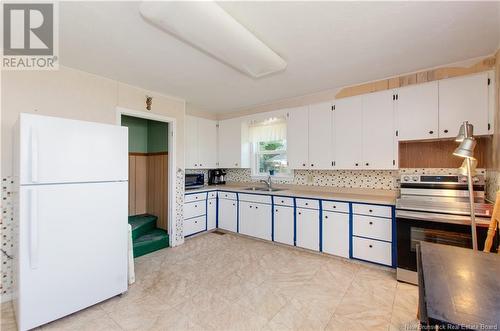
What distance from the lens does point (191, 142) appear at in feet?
13.8

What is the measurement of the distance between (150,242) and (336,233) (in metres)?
2.63

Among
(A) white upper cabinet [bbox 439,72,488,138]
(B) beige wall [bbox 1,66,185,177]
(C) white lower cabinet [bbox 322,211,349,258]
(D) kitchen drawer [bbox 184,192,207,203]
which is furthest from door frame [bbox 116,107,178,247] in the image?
(A) white upper cabinet [bbox 439,72,488,138]

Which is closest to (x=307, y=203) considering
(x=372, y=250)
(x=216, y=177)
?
(x=372, y=250)

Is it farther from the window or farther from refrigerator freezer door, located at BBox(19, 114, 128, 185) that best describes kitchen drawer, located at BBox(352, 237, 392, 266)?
refrigerator freezer door, located at BBox(19, 114, 128, 185)

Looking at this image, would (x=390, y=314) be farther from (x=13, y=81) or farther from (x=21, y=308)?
(x=13, y=81)

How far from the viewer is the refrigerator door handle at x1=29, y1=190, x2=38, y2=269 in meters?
1.69

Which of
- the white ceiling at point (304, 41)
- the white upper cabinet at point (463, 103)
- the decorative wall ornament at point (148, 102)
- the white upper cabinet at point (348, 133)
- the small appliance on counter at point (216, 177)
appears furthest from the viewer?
the small appliance on counter at point (216, 177)

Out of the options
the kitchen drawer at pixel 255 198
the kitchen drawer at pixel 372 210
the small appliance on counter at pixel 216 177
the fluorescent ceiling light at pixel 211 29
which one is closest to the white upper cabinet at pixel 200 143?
the small appliance on counter at pixel 216 177

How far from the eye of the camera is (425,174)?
9.22ft

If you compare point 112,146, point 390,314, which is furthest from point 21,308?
point 390,314

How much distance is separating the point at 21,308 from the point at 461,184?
4.18 m

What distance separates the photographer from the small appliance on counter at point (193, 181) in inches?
160

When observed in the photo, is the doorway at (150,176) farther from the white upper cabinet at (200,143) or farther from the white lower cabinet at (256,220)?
the white lower cabinet at (256,220)

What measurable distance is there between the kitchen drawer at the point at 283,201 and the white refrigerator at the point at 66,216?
2.13 metres
